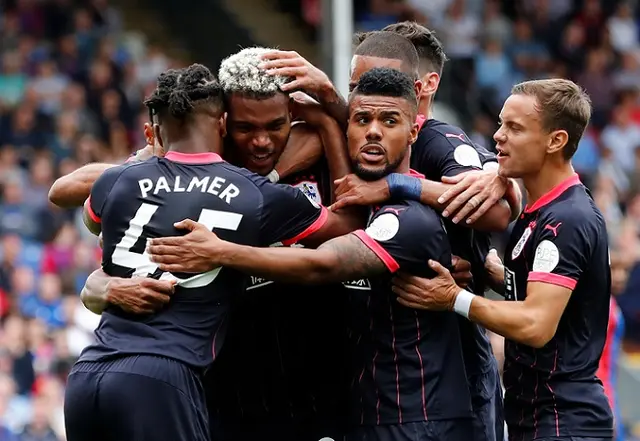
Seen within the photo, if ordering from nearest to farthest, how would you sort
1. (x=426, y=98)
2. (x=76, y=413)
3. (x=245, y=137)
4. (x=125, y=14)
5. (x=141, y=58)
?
(x=76, y=413), (x=245, y=137), (x=426, y=98), (x=141, y=58), (x=125, y=14)

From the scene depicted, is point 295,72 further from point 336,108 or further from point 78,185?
point 78,185

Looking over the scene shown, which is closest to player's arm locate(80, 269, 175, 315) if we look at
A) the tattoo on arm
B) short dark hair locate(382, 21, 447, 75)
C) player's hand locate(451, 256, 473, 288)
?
the tattoo on arm

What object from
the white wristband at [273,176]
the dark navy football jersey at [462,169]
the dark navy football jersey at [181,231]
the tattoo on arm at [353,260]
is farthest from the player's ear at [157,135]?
the dark navy football jersey at [462,169]

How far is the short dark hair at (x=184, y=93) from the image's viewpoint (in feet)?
20.3

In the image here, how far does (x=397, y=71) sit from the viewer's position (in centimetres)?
651

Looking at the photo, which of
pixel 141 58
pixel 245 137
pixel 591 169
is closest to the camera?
pixel 245 137

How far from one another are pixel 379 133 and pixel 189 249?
3.52 ft

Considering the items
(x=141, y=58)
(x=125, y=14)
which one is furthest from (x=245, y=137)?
(x=125, y=14)

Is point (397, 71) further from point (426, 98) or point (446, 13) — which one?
point (446, 13)

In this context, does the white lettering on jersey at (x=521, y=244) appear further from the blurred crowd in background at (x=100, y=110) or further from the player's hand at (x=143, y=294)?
the blurred crowd in background at (x=100, y=110)

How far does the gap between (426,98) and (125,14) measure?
13302mm

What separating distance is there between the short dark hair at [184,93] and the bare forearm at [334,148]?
0.61 m

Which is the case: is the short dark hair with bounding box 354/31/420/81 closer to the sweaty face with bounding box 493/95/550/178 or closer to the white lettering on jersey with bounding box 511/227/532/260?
the sweaty face with bounding box 493/95/550/178

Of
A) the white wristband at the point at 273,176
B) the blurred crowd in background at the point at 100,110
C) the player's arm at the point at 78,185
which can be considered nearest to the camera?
the white wristband at the point at 273,176
